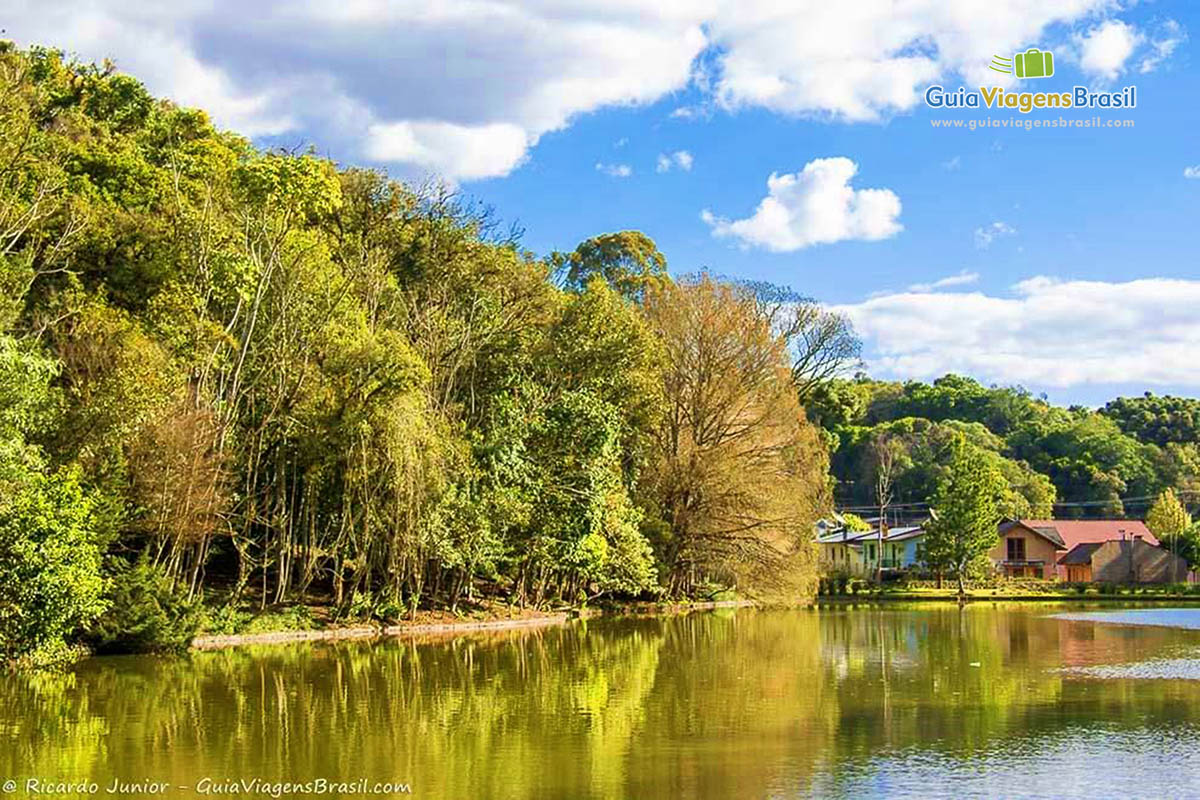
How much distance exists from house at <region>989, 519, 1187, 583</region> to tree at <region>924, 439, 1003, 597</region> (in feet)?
46.8

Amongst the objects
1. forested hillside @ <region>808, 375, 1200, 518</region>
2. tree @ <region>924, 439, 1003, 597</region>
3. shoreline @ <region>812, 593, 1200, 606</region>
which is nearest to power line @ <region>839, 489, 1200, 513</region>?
forested hillside @ <region>808, 375, 1200, 518</region>

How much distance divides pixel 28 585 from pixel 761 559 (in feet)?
99.4

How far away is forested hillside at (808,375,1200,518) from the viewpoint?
333 feet

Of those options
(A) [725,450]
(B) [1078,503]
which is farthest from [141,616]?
(B) [1078,503]

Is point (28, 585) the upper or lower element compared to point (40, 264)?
lower

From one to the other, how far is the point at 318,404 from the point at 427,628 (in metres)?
8.71

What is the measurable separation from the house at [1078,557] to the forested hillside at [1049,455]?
9.77 meters

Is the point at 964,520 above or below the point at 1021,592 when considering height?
above

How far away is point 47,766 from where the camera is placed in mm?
15875

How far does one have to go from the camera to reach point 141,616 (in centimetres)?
2897

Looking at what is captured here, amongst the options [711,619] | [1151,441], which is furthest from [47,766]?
[1151,441]

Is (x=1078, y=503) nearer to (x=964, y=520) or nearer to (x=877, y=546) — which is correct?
(x=877, y=546)

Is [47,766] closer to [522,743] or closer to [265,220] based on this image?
[522,743]

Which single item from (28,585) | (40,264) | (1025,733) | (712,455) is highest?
(40,264)
